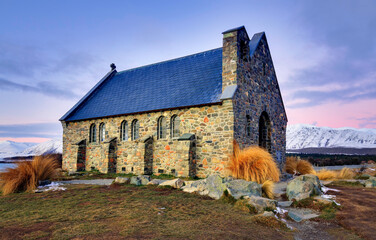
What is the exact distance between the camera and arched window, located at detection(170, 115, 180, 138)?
17059 millimetres

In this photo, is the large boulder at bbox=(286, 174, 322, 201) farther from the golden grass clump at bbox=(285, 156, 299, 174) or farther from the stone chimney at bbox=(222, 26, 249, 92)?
the golden grass clump at bbox=(285, 156, 299, 174)

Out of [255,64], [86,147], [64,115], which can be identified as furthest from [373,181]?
[64,115]

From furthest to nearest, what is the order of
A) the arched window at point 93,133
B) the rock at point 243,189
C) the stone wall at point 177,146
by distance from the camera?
the arched window at point 93,133, the stone wall at point 177,146, the rock at point 243,189

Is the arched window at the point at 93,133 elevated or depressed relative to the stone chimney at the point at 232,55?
depressed

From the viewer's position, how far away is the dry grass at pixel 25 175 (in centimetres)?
1045

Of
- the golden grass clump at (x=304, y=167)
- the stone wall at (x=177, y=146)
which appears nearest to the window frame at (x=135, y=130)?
the stone wall at (x=177, y=146)

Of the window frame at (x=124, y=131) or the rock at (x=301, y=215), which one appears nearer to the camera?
the rock at (x=301, y=215)

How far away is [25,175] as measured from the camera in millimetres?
11141

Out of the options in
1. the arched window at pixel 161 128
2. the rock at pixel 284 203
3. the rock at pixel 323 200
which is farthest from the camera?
the arched window at pixel 161 128

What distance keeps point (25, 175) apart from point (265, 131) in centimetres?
1486

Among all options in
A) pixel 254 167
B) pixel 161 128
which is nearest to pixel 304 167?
pixel 254 167

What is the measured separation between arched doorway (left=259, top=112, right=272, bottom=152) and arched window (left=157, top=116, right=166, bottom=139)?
6.99 m

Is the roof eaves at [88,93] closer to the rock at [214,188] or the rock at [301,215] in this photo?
the rock at [214,188]

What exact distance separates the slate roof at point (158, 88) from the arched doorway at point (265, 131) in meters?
4.85
